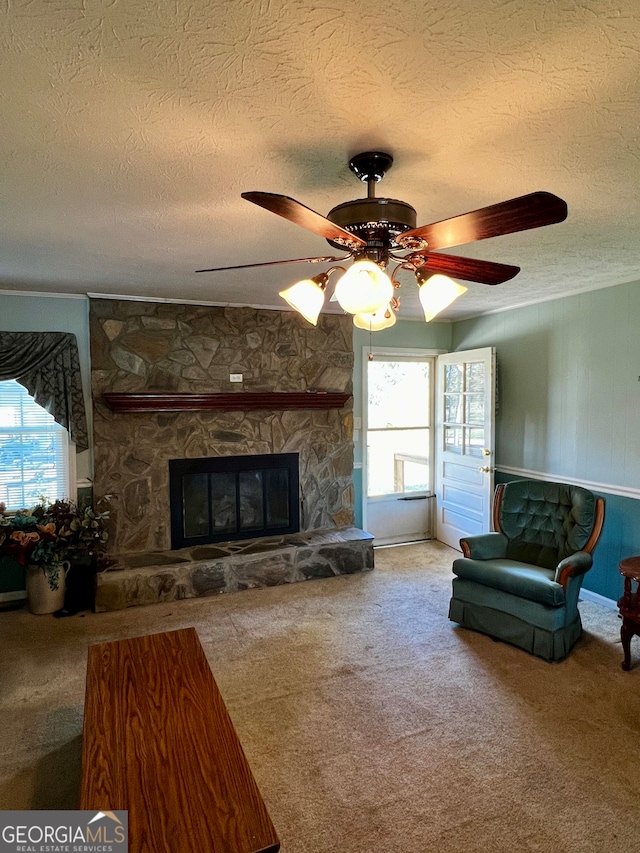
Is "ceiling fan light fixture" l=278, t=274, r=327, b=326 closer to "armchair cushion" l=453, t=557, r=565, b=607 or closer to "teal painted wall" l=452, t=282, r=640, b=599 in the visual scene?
"armchair cushion" l=453, t=557, r=565, b=607

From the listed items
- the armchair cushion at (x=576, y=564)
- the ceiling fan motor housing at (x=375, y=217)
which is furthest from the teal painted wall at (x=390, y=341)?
the ceiling fan motor housing at (x=375, y=217)

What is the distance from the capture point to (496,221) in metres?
1.43

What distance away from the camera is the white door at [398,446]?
5258 millimetres

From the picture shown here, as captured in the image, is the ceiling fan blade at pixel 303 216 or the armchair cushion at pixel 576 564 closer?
the ceiling fan blade at pixel 303 216

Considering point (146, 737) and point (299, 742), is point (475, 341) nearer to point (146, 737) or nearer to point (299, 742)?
point (299, 742)

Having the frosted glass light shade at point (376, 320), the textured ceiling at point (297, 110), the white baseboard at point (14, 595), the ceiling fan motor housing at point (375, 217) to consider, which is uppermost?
the textured ceiling at point (297, 110)

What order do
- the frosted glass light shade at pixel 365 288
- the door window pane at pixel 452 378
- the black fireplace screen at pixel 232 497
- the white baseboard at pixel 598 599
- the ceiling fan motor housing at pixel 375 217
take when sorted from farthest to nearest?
the door window pane at pixel 452 378 < the black fireplace screen at pixel 232 497 < the white baseboard at pixel 598 599 < the ceiling fan motor housing at pixel 375 217 < the frosted glass light shade at pixel 365 288

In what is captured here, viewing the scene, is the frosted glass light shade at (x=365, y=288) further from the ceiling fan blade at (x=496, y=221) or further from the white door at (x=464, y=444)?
the white door at (x=464, y=444)

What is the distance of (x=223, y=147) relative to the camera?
1.61 m

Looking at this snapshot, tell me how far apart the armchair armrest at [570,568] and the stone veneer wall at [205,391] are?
2.28 metres

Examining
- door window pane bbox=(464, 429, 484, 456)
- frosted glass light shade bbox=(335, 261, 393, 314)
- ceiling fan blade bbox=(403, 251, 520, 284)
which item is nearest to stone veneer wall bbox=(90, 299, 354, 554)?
door window pane bbox=(464, 429, 484, 456)

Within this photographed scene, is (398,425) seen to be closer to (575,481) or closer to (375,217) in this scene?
(575,481)

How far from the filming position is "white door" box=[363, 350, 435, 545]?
5.26 metres

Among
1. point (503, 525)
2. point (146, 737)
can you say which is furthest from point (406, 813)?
point (503, 525)
